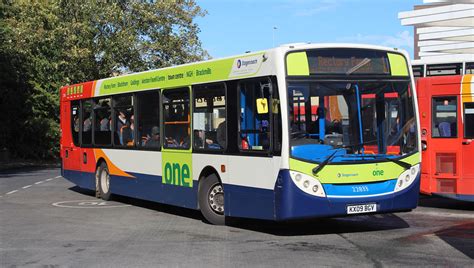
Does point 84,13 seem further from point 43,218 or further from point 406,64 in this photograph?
point 406,64

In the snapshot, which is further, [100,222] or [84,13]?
[84,13]

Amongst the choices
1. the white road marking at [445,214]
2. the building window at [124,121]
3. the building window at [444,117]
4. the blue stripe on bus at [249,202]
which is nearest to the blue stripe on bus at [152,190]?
the building window at [124,121]

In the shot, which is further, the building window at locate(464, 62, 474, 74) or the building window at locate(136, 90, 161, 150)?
the building window at locate(464, 62, 474, 74)

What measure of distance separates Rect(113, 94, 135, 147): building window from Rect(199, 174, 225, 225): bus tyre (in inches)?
124

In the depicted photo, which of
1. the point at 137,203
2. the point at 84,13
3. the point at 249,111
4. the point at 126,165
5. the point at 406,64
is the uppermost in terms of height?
the point at 84,13

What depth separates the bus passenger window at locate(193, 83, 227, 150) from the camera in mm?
10859

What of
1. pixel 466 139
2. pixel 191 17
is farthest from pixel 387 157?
pixel 191 17

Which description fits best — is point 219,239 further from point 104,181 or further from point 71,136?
point 71,136

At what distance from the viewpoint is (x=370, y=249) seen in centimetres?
864

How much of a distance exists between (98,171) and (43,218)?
143 inches

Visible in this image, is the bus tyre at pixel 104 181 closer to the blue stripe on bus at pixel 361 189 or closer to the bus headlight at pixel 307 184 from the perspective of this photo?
the bus headlight at pixel 307 184

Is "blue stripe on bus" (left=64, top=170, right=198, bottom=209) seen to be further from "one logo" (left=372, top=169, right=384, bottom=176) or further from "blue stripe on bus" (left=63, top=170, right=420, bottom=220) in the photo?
"one logo" (left=372, top=169, right=384, bottom=176)

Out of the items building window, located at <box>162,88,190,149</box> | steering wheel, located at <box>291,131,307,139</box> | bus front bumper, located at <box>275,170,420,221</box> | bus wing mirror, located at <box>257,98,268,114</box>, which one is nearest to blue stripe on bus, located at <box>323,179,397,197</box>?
bus front bumper, located at <box>275,170,420,221</box>

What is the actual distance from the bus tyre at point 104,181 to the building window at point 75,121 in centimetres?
160
